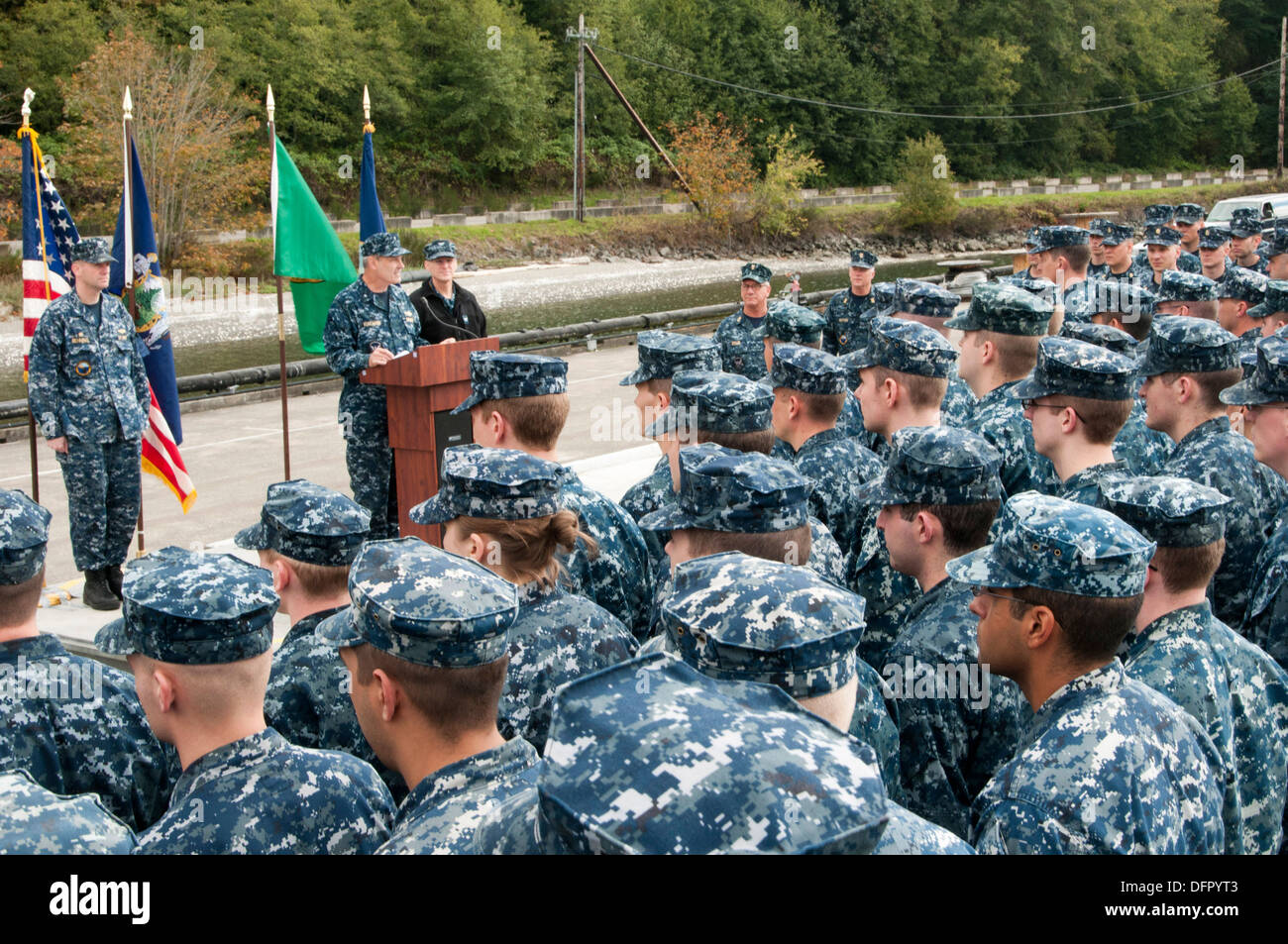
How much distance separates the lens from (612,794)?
50.0 inches

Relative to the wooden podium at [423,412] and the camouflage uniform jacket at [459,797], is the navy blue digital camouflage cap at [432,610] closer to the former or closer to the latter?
the camouflage uniform jacket at [459,797]

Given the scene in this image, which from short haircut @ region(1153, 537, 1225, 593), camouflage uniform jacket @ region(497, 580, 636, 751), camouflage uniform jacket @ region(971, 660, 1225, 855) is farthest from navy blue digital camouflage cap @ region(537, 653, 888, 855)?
short haircut @ region(1153, 537, 1225, 593)

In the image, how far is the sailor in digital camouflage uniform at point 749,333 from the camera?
859cm

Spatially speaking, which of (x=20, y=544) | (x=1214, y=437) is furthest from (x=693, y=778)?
(x=1214, y=437)

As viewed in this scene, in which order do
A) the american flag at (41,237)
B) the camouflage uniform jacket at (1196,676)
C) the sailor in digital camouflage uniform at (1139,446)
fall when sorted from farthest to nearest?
the american flag at (41,237)
the sailor in digital camouflage uniform at (1139,446)
the camouflage uniform jacket at (1196,676)

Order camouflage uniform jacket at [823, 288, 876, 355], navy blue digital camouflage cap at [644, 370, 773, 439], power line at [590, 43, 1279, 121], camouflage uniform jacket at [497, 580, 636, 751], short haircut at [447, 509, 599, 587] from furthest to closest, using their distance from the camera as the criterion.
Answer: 1. power line at [590, 43, 1279, 121]
2. camouflage uniform jacket at [823, 288, 876, 355]
3. navy blue digital camouflage cap at [644, 370, 773, 439]
4. short haircut at [447, 509, 599, 587]
5. camouflage uniform jacket at [497, 580, 636, 751]

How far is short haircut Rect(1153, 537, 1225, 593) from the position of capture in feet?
9.55

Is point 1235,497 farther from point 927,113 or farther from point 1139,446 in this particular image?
point 927,113

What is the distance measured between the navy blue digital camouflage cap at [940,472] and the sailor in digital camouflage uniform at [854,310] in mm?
5990

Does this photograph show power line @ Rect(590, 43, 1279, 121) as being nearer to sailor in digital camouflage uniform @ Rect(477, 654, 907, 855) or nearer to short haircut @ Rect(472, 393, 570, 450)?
short haircut @ Rect(472, 393, 570, 450)

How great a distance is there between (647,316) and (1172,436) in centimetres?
1341

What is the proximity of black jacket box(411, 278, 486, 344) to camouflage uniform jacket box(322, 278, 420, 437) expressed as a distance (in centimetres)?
45

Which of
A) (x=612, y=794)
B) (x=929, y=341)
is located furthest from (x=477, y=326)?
(x=612, y=794)

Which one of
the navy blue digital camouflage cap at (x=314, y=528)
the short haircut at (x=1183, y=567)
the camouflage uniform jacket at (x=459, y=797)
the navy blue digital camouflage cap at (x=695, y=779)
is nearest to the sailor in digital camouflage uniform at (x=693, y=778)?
the navy blue digital camouflage cap at (x=695, y=779)
